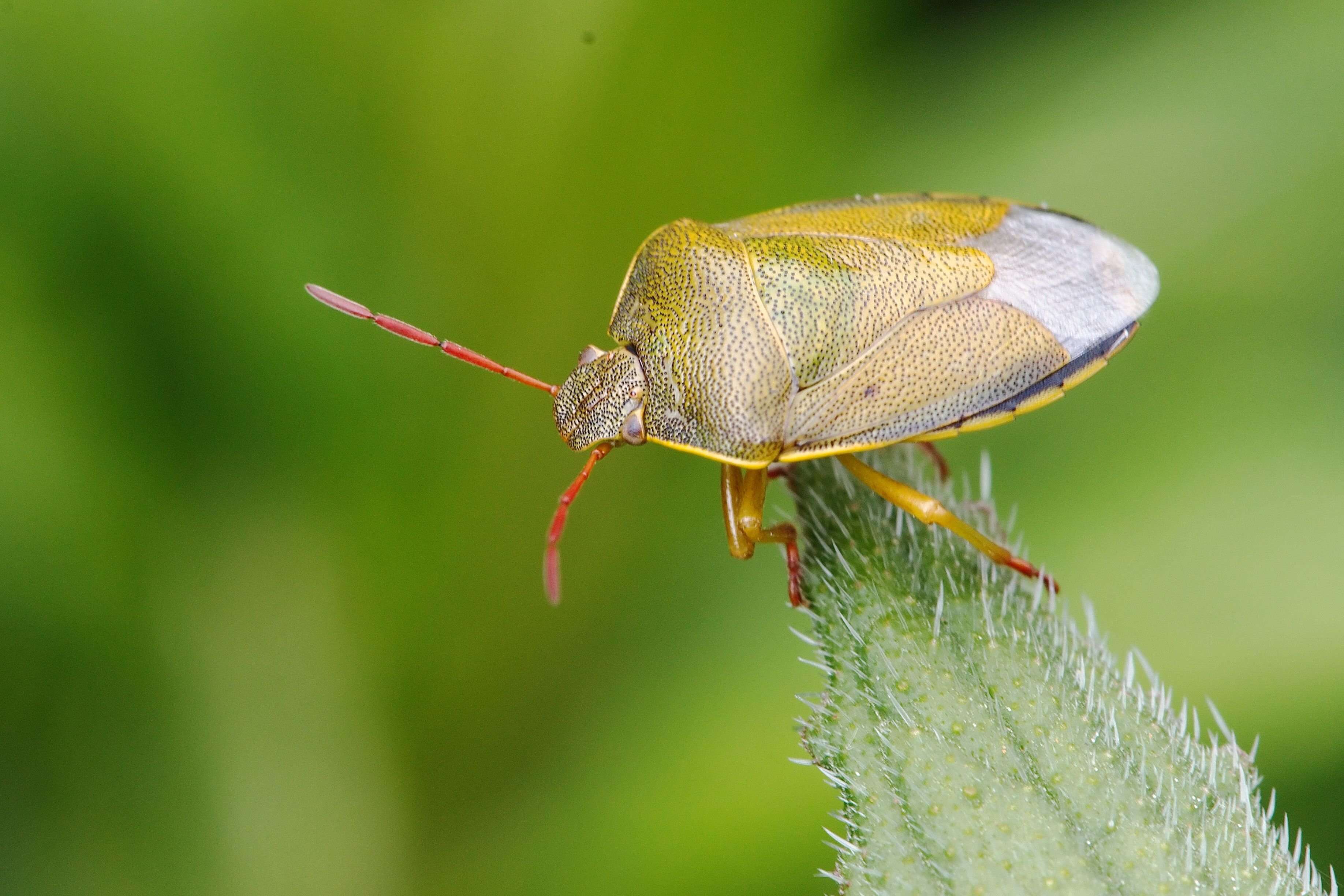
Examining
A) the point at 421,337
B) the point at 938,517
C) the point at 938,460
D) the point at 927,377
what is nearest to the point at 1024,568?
the point at 938,517

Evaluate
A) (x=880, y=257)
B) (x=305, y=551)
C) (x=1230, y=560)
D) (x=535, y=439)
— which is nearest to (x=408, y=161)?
(x=535, y=439)

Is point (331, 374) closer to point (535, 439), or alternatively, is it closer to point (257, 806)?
Result: point (535, 439)

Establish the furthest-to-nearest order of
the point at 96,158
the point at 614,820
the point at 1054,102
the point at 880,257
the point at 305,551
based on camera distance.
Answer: the point at 1054,102 < the point at 305,551 < the point at 96,158 < the point at 614,820 < the point at 880,257

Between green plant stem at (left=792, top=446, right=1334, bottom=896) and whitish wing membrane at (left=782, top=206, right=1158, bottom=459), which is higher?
whitish wing membrane at (left=782, top=206, right=1158, bottom=459)

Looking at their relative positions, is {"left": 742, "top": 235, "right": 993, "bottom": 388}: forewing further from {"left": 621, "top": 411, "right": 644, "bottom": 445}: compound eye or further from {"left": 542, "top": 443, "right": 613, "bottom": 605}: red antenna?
{"left": 542, "top": 443, "right": 613, "bottom": 605}: red antenna

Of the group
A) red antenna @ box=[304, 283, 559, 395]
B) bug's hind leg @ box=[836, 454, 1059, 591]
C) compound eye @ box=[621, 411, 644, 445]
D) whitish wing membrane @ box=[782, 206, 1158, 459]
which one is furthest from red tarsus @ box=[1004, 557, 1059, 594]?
red antenna @ box=[304, 283, 559, 395]

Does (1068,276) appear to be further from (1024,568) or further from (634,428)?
(634,428)
